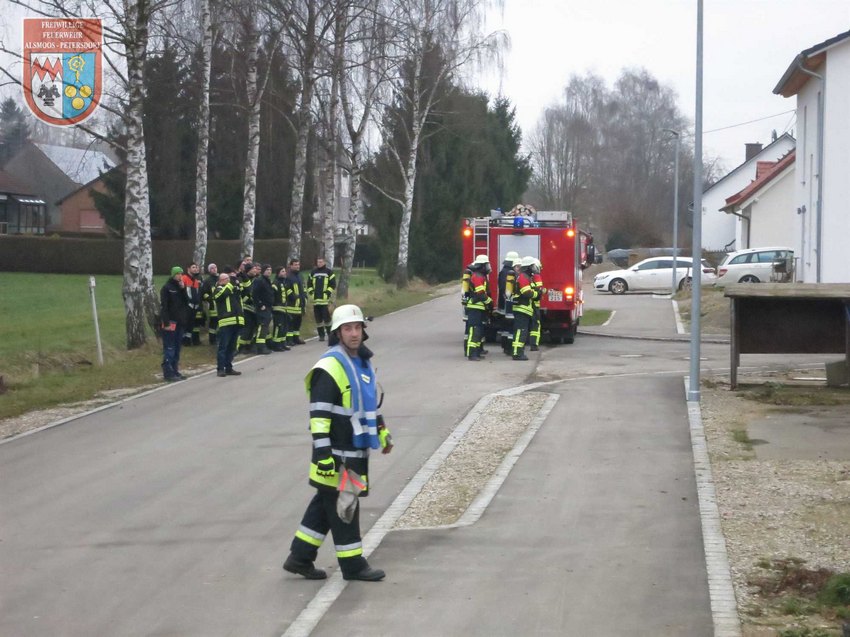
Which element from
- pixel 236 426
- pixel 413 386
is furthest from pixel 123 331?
pixel 236 426

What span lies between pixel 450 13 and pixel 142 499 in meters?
35.6

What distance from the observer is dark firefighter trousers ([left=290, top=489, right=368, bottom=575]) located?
687cm

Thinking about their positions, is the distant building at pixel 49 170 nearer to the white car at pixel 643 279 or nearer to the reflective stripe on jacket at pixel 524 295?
the white car at pixel 643 279

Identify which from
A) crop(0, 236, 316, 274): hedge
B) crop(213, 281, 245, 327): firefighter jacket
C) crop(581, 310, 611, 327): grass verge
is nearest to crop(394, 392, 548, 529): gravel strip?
crop(213, 281, 245, 327): firefighter jacket

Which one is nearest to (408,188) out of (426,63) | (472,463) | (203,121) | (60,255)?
(426,63)

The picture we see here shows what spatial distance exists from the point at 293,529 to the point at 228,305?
32.1 ft

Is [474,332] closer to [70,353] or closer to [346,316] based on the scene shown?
[70,353]

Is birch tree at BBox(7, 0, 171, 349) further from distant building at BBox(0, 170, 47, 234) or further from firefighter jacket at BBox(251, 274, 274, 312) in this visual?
distant building at BBox(0, 170, 47, 234)

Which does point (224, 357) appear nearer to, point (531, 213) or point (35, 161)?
point (531, 213)

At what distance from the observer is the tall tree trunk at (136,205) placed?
20.3 meters

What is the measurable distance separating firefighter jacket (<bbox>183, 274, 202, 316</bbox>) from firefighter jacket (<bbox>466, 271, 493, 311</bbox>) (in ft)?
15.5

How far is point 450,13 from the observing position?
42312 mm

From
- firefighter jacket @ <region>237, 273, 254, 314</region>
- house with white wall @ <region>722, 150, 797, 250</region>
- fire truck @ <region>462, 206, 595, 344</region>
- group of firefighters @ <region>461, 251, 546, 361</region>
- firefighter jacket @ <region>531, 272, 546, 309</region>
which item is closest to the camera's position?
group of firefighters @ <region>461, 251, 546, 361</region>

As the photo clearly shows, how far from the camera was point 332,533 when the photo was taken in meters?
6.89
